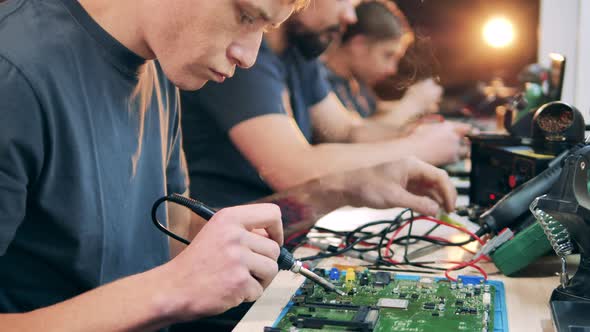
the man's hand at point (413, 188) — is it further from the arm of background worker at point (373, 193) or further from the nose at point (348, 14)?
the nose at point (348, 14)

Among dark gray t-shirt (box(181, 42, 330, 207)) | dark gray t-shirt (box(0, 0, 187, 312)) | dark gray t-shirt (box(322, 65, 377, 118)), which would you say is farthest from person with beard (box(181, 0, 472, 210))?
dark gray t-shirt (box(322, 65, 377, 118))

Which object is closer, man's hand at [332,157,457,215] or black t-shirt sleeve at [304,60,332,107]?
man's hand at [332,157,457,215]

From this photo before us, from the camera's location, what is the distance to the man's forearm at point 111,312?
0.81m

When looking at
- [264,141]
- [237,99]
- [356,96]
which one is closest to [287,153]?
[264,141]

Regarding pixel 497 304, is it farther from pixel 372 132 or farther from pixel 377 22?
pixel 377 22

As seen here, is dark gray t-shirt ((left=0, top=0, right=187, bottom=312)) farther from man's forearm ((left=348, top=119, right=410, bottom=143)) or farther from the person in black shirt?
man's forearm ((left=348, top=119, right=410, bottom=143))

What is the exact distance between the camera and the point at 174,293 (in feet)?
2.70

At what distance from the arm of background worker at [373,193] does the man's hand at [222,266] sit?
0.51m

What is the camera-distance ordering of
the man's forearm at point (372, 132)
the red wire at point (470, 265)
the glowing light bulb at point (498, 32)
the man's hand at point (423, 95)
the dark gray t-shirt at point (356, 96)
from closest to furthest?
the red wire at point (470, 265) < the man's forearm at point (372, 132) < the man's hand at point (423, 95) < the dark gray t-shirt at point (356, 96) < the glowing light bulb at point (498, 32)

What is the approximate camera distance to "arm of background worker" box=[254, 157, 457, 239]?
51.1 inches

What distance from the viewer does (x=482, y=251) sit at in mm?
1179

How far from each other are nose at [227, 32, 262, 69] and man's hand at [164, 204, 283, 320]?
11.1 inches

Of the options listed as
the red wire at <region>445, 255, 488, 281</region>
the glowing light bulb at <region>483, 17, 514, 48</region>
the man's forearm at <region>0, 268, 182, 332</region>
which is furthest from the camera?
the glowing light bulb at <region>483, 17, 514, 48</region>

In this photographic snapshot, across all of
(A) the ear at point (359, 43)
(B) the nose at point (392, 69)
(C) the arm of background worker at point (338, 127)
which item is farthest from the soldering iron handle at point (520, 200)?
(A) the ear at point (359, 43)
